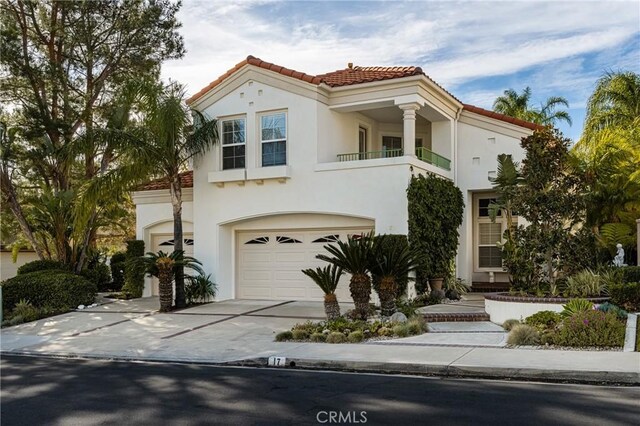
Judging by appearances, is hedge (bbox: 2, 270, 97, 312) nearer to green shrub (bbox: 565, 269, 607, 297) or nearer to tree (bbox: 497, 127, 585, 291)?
tree (bbox: 497, 127, 585, 291)

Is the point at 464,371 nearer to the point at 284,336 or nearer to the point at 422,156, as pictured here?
the point at 284,336

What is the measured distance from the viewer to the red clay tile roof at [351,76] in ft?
58.9

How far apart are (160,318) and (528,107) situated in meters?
22.7

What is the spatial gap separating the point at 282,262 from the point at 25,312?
7.30 meters

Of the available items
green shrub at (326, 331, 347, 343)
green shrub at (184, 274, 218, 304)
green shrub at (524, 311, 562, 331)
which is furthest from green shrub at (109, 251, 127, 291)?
green shrub at (524, 311, 562, 331)

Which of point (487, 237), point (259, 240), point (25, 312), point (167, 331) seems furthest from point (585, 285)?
point (25, 312)

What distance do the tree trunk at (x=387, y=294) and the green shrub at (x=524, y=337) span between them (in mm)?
3316

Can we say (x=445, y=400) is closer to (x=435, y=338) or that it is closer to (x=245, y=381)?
(x=245, y=381)

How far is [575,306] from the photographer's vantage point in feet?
39.5

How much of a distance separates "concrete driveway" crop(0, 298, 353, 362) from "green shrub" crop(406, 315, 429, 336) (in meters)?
2.42

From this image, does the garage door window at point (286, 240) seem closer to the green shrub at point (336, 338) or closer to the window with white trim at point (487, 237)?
the window with white trim at point (487, 237)

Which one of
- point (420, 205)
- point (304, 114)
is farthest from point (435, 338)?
point (304, 114)

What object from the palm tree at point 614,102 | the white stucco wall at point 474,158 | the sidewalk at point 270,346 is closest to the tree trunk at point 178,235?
the sidewalk at point 270,346

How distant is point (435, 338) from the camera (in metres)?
12.2
